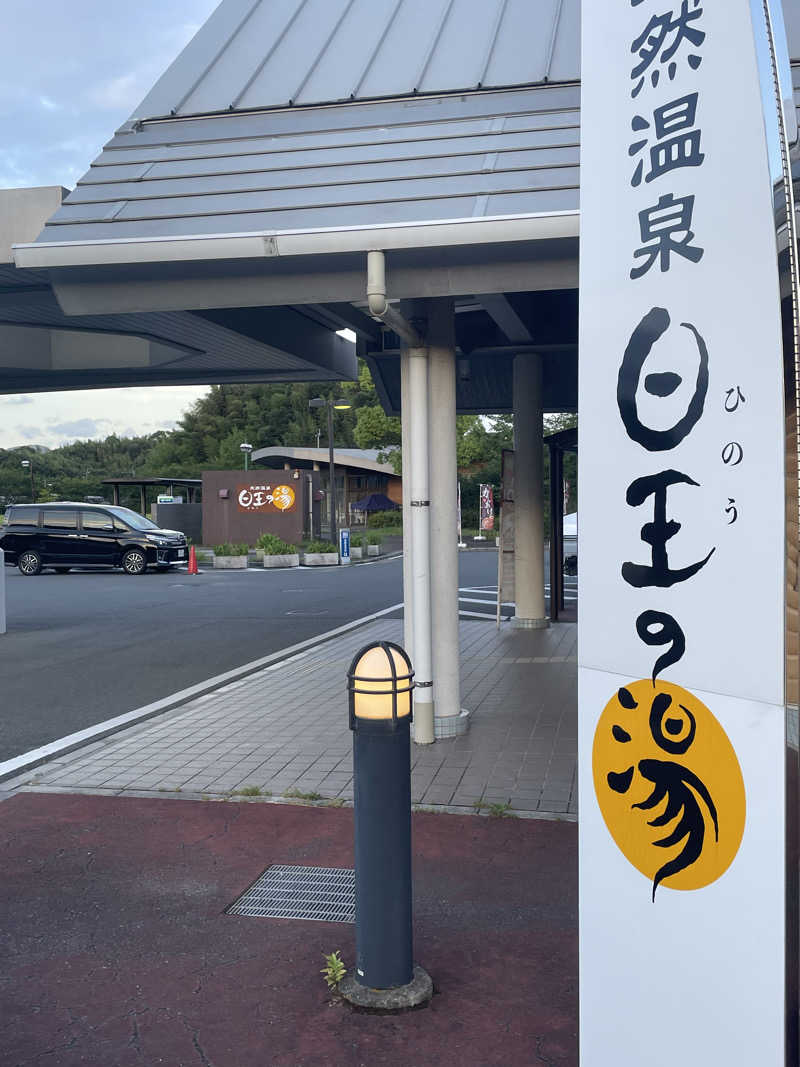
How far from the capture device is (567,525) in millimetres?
23391

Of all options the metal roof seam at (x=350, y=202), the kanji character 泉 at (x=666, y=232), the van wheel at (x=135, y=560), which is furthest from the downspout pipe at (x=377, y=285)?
the van wheel at (x=135, y=560)

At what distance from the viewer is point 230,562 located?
29766mm

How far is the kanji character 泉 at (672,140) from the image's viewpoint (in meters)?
2.19

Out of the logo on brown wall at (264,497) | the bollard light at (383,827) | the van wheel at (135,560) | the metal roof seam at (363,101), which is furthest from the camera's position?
the logo on brown wall at (264,497)

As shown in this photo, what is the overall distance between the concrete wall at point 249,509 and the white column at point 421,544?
111 ft

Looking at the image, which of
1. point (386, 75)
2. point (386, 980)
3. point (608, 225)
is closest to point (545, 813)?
A: point (386, 980)

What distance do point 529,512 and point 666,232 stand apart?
1189 centimetres

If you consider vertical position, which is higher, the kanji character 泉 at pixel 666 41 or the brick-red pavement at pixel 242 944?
the kanji character 泉 at pixel 666 41

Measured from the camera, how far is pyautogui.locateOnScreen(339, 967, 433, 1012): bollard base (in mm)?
3523

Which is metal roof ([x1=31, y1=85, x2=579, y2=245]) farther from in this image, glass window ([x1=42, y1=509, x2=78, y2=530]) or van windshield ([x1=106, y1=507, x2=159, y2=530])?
glass window ([x1=42, y1=509, x2=78, y2=530])

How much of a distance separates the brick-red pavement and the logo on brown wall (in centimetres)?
3558

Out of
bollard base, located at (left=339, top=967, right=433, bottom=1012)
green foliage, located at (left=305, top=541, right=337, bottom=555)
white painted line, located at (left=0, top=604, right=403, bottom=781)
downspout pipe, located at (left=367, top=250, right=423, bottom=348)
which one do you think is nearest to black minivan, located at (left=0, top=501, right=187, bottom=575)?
green foliage, located at (left=305, top=541, right=337, bottom=555)

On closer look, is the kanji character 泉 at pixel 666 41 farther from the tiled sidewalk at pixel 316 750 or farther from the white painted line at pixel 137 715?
the white painted line at pixel 137 715

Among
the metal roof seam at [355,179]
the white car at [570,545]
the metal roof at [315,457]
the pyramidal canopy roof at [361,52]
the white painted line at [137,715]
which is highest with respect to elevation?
the pyramidal canopy roof at [361,52]
